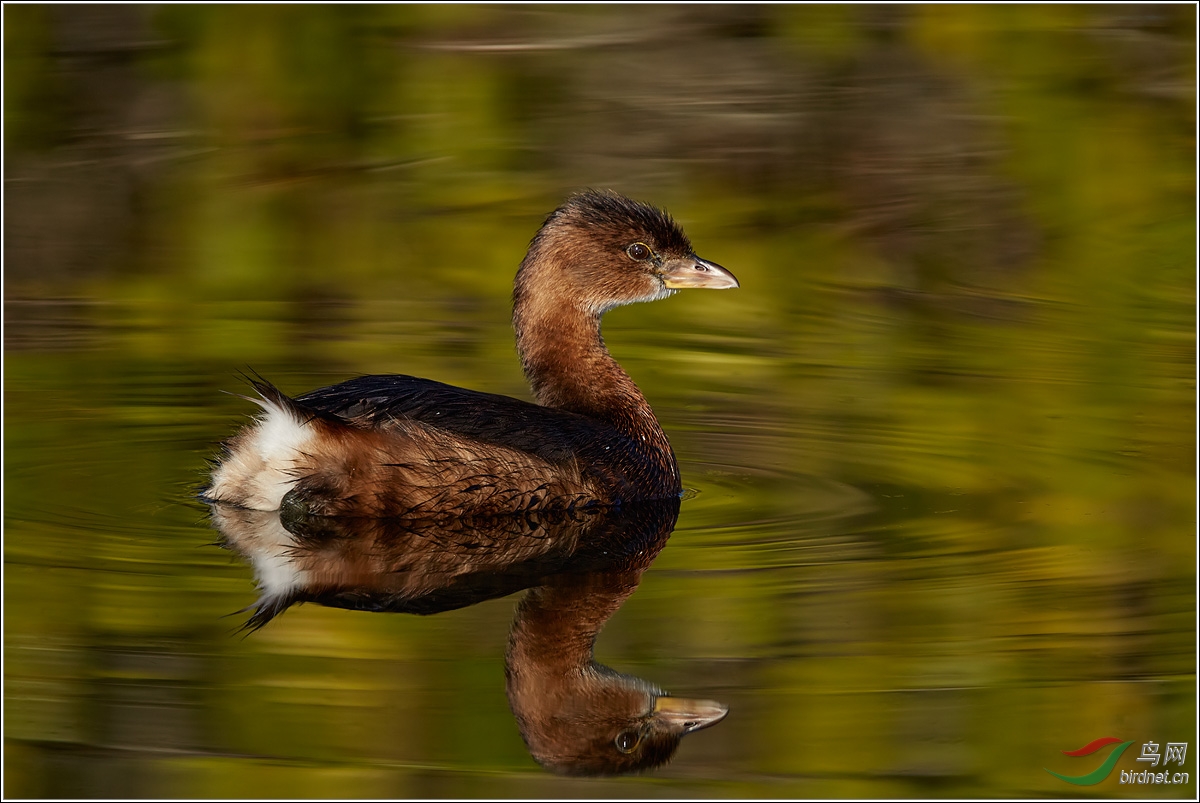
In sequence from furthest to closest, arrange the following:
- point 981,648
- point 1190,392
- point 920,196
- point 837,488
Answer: point 920,196
point 1190,392
point 837,488
point 981,648

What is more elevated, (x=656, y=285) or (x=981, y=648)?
(x=656, y=285)

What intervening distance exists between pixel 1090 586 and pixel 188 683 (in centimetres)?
277

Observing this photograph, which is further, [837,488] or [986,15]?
[986,15]

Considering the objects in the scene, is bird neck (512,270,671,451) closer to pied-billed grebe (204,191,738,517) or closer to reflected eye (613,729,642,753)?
pied-billed grebe (204,191,738,517)

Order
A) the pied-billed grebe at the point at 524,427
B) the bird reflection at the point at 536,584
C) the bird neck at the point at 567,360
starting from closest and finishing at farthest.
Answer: the bird reflection at the point at 536,584 → the pied-billed grebe at the point at 524,427 → the bird neck at the point at 567,360

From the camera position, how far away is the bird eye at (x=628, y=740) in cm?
473

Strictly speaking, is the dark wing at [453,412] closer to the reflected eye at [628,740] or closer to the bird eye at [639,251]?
the bird eye at [639,251]

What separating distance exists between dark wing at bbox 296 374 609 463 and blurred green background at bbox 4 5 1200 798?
56 centimetres

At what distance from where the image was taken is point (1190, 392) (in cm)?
809

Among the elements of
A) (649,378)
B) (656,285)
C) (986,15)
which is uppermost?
(986,15)

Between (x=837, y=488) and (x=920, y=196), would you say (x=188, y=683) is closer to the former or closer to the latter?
(x=837, y=488)

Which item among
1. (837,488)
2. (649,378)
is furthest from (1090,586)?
(649,378)

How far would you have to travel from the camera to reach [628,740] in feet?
15.6

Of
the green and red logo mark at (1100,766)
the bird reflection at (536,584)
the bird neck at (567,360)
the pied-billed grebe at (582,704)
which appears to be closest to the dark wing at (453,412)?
the bird reflection at (536,584)
